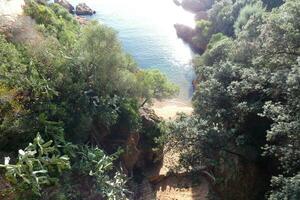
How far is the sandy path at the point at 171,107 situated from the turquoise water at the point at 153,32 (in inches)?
64.0

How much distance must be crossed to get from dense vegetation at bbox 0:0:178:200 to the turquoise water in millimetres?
20678

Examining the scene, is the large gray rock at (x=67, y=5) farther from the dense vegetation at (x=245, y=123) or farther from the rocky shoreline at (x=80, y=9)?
the dense vegetation at (x=245, y=123)

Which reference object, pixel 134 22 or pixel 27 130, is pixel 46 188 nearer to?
pixel 27 130

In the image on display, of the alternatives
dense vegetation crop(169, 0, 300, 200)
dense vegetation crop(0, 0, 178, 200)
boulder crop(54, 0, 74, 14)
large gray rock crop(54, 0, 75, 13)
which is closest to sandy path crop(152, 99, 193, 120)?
dense vegetation crop(0, 0, 178, 200)

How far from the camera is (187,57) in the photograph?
48250 millimetres

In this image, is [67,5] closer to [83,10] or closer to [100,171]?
[83,10]

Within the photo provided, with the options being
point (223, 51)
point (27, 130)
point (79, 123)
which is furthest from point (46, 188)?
point (223, 51)

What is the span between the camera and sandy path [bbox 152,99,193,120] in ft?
111

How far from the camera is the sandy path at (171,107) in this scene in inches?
1326

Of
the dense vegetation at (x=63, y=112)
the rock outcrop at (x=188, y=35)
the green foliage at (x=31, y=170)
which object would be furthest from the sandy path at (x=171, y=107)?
the green foliage at (x=31, y=170)

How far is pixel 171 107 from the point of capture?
120ft

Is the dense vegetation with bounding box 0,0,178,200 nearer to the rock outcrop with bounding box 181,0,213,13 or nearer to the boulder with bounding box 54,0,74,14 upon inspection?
the boulder with bounding box 54,0,74,14

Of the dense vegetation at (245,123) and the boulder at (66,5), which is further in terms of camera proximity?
the boulder at (66,5)

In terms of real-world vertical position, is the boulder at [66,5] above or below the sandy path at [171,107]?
above
